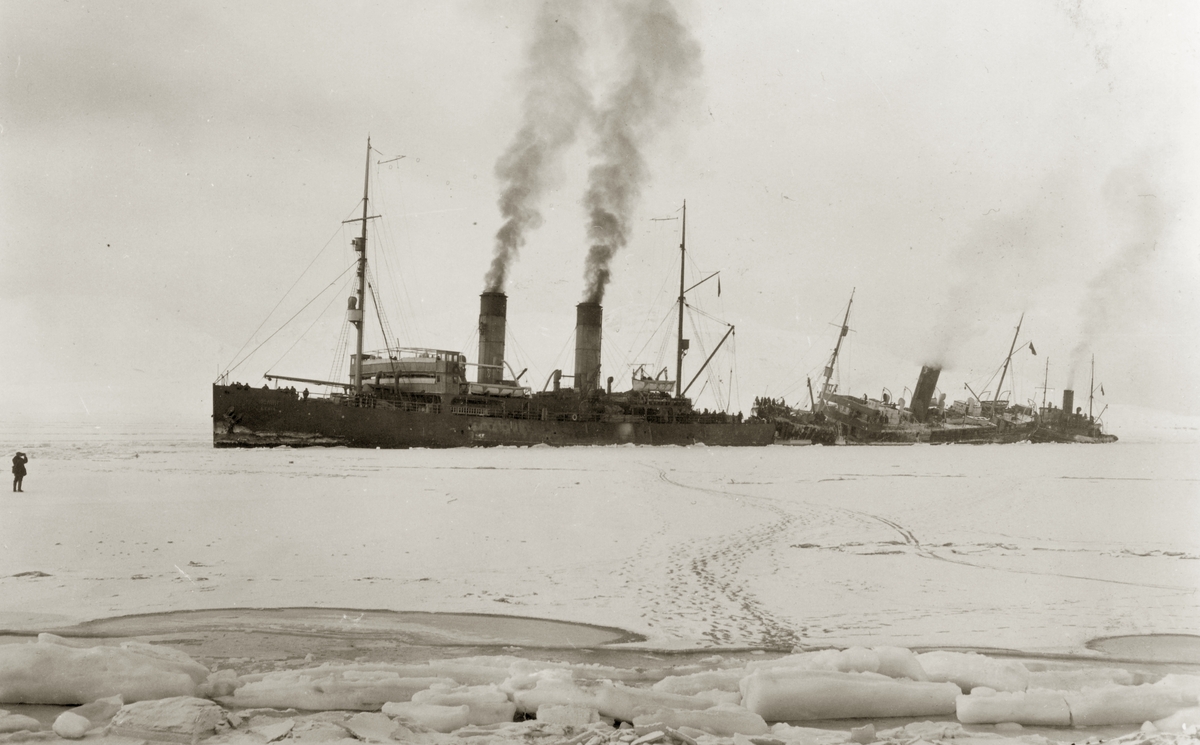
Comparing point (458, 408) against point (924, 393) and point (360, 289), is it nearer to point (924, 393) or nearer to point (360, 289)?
point (360, 289)

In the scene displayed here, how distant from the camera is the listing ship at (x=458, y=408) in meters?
33.0

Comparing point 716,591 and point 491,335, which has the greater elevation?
point 491,335

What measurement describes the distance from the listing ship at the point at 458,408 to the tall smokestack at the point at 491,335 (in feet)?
0.18

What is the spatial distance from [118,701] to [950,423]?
67.4 m

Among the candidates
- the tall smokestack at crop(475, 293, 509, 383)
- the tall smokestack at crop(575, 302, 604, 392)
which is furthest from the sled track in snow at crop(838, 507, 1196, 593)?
the tall smokestack at crop(575, 302, 604, 392)

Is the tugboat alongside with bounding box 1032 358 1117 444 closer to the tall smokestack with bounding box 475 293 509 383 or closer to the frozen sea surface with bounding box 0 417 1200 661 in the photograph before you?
the tall smokestack with bounding box 475 293 509 383

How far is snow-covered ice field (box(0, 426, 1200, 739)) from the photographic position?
707 cm

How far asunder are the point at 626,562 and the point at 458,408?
28731 millimetres

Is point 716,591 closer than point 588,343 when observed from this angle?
Yes

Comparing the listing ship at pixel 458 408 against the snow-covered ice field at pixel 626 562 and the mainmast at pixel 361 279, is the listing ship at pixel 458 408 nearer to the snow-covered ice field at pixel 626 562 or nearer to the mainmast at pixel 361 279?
the mainmast at pixel 361 279

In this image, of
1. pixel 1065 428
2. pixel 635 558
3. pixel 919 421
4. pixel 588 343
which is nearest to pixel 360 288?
pixel 588 343

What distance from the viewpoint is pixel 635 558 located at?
381 inches

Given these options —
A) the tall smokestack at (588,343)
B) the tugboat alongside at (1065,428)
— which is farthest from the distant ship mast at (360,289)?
the tugboat alongside at (1065,428)

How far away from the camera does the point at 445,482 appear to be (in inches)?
675
